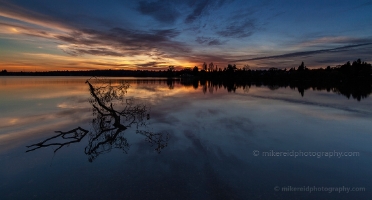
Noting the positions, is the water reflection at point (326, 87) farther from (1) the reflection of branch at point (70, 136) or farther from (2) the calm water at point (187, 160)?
(1) the reflection of branch at point (70, 136)

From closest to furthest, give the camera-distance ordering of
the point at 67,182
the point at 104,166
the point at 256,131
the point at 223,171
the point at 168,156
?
the point at 67,182, the point at 223,171, the point at 104,166, the point at 168,156, the point at 256,131

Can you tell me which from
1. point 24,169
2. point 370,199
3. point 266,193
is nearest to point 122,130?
point 24,169

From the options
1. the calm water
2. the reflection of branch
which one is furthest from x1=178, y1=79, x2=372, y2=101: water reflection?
the reflection of branch

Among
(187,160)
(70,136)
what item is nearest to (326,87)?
(187,160)

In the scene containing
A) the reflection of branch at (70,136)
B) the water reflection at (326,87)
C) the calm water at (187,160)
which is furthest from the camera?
the water reflection at (326,87)

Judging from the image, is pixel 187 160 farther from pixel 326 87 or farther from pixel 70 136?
pixel 326 87

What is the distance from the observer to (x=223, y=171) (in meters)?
6.64

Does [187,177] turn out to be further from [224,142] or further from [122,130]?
[122,130]

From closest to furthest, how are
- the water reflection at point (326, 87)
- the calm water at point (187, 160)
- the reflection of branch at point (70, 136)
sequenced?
the calm water at point (187, 160), the reflection of branch at point (70, 136), the water reflection at point (326, 87)

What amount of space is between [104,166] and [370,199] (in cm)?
797

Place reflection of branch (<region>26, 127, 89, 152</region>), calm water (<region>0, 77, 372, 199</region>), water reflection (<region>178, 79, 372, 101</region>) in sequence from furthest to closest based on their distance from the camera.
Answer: water reflection (<region>178, 79, 372, 101</region>) < reflection of branch (<region>26, 127, 89, 152</region>) < calm water (<region>0, 77, 372, 199</region>)

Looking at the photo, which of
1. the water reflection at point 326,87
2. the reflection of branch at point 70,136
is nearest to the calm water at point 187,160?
the reflection of branch at point 70,136

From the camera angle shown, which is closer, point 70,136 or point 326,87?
point 70,136

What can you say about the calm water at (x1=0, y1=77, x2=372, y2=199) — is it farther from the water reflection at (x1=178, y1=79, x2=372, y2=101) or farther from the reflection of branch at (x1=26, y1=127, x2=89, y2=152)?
the water reflection at (x1=178, y1=79, x2=372, y2=101)
